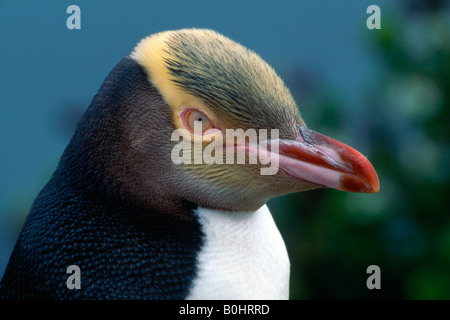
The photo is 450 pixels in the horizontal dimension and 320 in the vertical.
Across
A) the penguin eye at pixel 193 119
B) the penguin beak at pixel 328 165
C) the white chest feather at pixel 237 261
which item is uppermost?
the penguin eye at pixel 193 119

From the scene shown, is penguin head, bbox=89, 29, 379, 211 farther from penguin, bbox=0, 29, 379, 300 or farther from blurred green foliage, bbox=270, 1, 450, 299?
blurred green foliage, bbox=270, 1, 450, 299

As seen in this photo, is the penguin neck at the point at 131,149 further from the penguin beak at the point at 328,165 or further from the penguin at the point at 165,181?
the penguin beak at the point at 328,165

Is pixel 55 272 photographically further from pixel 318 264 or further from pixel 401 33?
pixel 401 33

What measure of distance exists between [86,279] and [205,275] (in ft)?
0.63

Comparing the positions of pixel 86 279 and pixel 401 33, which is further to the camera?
pixel 401 33

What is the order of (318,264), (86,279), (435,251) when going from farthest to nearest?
(318,264) < (435,251) < (86,279)

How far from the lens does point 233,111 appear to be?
38.5 inches

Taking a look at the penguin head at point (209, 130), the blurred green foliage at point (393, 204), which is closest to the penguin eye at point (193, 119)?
the penguin head at point (209, 130)

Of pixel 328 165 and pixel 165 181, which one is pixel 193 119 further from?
pixel 328 165

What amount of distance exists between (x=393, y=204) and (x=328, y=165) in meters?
1.40

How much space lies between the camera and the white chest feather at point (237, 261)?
0.98 m

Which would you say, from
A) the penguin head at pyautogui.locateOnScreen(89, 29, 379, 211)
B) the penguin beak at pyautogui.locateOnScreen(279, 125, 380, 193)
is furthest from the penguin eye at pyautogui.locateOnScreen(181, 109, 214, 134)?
the penguin beak at pyautogui.locateOnScreen(279, 125, 380, 193)

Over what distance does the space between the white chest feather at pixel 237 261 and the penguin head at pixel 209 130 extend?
0.05 meters

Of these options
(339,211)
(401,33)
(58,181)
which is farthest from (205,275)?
(401,33)
